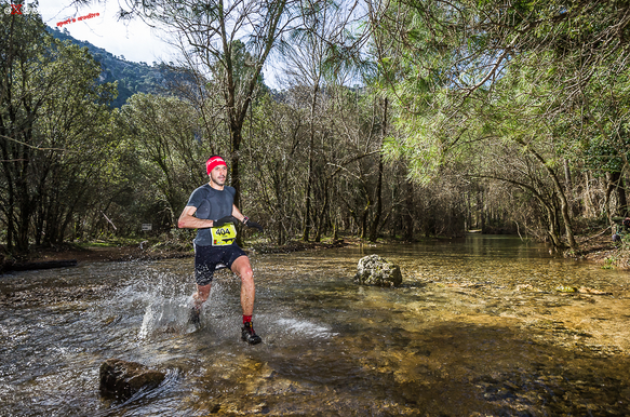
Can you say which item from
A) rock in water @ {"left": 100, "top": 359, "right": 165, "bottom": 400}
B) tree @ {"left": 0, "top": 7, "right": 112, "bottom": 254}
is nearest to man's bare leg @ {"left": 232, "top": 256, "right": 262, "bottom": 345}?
rock in water @ {"left": 100, "top": 359, "right": 165, "bottom": 400}

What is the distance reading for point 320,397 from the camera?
2.34 metres

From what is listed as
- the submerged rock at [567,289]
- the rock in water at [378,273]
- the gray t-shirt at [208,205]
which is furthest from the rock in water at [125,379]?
the submerged rock at [567,289]

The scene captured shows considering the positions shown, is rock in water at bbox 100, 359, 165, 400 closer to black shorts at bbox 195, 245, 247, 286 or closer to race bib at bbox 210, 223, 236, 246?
black shorts at bbox 195, 245, 247, 286

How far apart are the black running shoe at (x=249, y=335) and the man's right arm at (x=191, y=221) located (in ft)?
4.12

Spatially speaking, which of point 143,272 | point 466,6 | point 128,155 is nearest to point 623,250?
point 466,6

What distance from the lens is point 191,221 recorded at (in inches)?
143

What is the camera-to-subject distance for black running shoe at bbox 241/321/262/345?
135 inches

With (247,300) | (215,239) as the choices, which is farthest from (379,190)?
(247,300)

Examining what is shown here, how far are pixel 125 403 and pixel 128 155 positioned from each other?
2277 cm

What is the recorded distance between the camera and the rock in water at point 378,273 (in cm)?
669

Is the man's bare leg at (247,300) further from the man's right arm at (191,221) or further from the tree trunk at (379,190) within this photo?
the tree trunk at (379,190)

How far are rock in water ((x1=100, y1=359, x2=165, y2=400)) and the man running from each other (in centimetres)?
111

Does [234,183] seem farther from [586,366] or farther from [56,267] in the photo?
[586,366]

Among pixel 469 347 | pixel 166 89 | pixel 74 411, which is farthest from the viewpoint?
pixel 166 89
